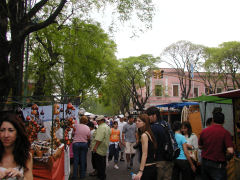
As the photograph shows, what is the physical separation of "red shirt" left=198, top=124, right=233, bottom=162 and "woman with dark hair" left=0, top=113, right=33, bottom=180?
3041mm

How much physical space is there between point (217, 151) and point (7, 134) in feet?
10.9

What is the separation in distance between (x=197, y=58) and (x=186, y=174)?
2796 centimetres

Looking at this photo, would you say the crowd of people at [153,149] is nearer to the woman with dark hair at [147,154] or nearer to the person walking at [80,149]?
the woman with dark hair at [147,154]

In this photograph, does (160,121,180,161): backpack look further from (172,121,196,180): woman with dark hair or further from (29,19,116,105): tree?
(29,19,116,105): tree

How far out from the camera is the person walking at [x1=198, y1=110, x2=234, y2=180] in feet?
13.8

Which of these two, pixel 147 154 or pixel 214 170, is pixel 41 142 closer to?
pixel 147 154

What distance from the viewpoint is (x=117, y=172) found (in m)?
8.23

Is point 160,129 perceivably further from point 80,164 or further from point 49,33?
point 49,33

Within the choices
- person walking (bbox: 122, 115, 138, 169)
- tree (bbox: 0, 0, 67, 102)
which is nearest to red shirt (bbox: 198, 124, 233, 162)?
person walking (bbox: 122, 115, 138, 169)

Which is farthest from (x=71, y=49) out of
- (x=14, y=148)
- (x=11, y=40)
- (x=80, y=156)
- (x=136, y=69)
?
(x=136, y=69)

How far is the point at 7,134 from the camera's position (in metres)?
2.49

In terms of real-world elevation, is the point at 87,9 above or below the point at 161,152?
above

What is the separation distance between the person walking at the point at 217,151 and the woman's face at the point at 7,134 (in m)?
3.20

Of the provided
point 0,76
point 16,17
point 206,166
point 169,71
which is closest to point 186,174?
point 206,166
